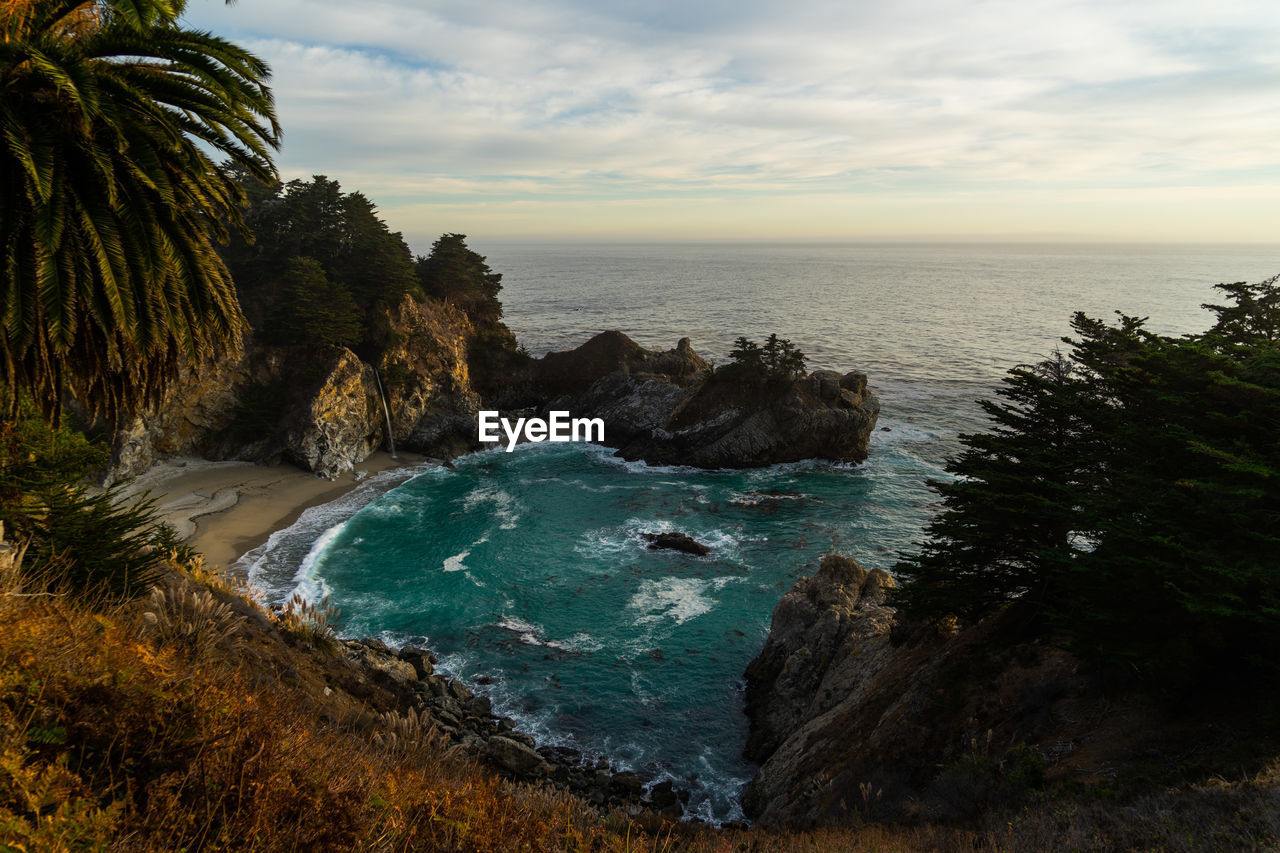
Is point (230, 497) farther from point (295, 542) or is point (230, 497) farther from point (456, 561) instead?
point (456, 561)

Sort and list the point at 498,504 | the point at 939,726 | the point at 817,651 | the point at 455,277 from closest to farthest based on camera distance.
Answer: the point at 939,726
the point at 817,651
the point at 498,504
the point at 455,277

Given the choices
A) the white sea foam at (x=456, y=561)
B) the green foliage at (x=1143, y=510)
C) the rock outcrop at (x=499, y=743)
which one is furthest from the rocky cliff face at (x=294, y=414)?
Answer: the green foliage at (x=1143, y=510)

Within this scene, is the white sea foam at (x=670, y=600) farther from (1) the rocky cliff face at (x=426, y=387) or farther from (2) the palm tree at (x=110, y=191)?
(1) the rocky cliff face at (x=426, y=387)

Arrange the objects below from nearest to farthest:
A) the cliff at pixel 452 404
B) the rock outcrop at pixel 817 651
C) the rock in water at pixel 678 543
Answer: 1. the rock outcrop at pixel 817 651
2. the rock in water at pixel 678 543
3. the cliff at pixel 452 404

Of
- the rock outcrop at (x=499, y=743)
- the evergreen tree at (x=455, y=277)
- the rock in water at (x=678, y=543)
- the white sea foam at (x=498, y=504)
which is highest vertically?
the evergreen tree at (x=455, y=277)

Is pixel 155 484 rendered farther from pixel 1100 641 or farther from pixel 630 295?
pixel 630 295

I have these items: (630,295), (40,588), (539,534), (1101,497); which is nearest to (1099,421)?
(1101,497)

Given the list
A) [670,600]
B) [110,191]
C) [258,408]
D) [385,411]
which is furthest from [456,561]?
[110,191]
